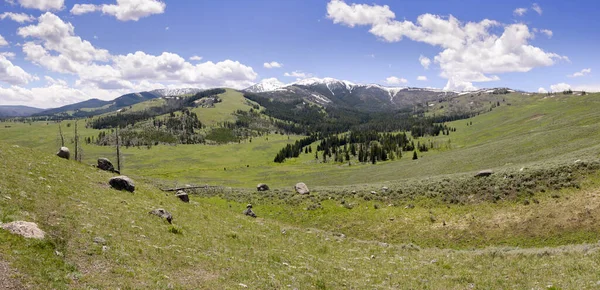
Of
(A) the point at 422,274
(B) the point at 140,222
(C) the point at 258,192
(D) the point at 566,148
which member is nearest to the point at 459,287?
(A) the point at 422,274

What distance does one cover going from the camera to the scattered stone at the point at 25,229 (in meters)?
13.7

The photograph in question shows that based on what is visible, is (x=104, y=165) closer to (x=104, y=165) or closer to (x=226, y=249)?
(x=104, y=165)

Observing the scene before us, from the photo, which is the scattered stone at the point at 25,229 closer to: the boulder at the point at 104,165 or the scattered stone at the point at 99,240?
the scattered stone at the point at 99,240

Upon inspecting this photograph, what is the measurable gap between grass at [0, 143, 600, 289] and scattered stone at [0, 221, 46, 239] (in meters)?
0.48

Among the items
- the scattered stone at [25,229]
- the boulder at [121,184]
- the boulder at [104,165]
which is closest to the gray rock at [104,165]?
the boulder at [104,165]

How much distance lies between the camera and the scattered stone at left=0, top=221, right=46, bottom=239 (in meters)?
13.7

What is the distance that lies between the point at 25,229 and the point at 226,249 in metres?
10.5

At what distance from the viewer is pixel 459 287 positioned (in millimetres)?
16266

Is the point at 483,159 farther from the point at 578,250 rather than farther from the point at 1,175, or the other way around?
the point at 1,175

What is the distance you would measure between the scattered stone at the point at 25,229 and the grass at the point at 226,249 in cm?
48

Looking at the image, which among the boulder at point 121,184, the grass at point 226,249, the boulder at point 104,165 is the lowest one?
the grass at point 226,249

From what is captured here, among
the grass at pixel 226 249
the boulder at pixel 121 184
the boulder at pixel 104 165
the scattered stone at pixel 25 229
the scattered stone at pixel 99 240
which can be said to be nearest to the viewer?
the scattered stone at pixel 25 229

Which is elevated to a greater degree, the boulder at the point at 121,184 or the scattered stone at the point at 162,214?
the boulder at the point at 121,184

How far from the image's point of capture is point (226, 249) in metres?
20.7
